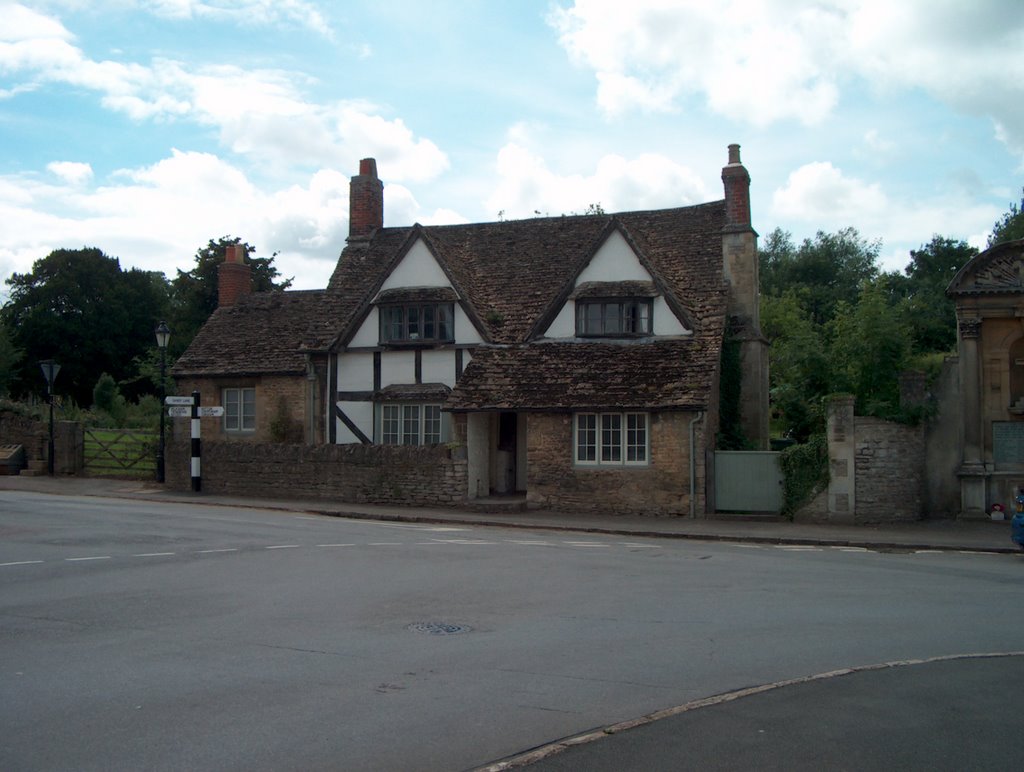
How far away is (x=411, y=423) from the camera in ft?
100

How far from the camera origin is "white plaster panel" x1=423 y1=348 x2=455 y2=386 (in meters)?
30.2

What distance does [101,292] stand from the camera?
66.4 metres

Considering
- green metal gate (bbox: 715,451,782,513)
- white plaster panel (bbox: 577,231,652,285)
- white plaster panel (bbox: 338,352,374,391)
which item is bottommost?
green metal gate (bbox: 715,451,782,513)

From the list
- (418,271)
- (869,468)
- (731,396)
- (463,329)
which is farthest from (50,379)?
(869,468)

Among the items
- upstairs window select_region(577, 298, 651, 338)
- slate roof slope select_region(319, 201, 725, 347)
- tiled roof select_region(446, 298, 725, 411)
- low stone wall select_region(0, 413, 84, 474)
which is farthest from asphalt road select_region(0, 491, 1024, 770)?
low stone wall select_region(0, 413, 84, 474)

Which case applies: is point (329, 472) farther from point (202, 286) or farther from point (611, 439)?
point (202, 286)

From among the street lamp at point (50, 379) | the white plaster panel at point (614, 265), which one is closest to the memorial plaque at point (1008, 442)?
the white plaster panel at point (614, 265)

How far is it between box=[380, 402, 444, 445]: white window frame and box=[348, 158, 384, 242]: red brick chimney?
7512mm

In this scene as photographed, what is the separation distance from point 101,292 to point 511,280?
44960mm

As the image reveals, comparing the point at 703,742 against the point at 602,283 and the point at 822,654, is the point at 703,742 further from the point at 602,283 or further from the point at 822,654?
the point at 602,283

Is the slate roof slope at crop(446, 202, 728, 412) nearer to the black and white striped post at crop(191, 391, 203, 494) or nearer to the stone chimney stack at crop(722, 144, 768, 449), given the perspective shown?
the stone chimney stack at crop(722, 144, 768, 449)

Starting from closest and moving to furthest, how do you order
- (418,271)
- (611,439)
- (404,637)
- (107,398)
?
(404,637), (611,439), (418,271), (107,398)

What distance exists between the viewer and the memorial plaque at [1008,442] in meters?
23.2

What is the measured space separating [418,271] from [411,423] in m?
4.82
